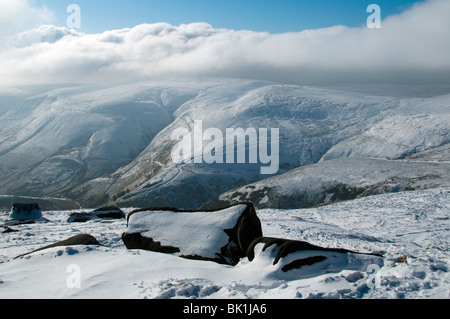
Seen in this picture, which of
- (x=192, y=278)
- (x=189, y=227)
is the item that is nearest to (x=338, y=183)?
(x=189, y=227)

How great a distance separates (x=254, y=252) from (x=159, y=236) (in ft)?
16.7

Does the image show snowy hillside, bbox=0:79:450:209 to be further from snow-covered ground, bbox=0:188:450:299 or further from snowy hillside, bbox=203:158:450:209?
snow-covered ground, bbox=0:188:450:299

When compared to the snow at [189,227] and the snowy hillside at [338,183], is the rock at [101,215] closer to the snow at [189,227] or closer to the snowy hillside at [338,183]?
the snow at [189,227]

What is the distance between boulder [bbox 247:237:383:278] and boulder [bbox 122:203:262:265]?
2850 millimetres

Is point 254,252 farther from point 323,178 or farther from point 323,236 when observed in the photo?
point 323,178

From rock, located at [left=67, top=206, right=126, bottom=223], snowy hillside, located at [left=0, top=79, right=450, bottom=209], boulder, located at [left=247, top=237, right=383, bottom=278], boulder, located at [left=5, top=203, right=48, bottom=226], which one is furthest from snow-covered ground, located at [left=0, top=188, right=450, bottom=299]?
snowy hillside, located at [left=0, top=79, right=450, bottom=209]

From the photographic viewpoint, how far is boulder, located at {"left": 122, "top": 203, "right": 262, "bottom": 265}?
14117 mm

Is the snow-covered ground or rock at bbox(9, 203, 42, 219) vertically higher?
the snow-covered ground

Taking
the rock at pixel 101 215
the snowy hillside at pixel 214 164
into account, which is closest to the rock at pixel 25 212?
the rock at pixel 101 215

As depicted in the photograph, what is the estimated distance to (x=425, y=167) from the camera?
8162 centimetres

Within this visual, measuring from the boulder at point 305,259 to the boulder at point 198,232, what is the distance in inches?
112

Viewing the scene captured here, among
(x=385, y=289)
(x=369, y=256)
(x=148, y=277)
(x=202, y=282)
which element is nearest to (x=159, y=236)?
(x=148, y=277)

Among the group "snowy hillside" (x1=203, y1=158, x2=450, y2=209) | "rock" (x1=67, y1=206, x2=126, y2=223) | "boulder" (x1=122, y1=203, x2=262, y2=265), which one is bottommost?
"snowy hillside" (x1=203, y1=158, x2=450, y2=209)

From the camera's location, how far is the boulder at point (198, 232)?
14117mm
